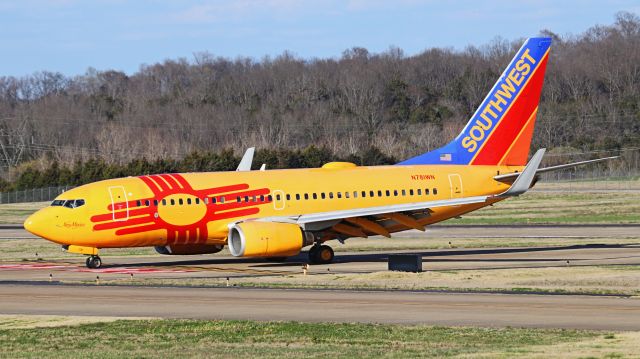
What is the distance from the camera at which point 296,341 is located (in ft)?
89.2

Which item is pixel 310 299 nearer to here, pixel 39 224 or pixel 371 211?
pixel 371 211

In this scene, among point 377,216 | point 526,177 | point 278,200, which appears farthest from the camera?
point 278,200

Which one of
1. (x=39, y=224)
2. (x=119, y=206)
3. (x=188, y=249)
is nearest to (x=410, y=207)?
(x=188, y=249)

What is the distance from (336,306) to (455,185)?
21.5 meters

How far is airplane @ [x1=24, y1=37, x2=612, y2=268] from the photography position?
48625mm

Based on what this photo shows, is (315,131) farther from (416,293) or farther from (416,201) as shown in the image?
(416,293)

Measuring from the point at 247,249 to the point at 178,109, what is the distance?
5420 inches

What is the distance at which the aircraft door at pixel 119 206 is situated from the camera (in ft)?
160

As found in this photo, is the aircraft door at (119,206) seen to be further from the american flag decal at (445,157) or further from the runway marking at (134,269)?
the american flag decal at (445,157)

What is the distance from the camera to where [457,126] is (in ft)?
522

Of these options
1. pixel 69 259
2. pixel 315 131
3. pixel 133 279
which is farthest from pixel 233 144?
pixel 133 279

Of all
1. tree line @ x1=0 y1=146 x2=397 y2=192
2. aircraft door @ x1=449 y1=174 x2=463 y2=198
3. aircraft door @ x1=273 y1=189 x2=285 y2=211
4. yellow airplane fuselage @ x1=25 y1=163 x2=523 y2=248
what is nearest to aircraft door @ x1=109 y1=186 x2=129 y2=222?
yellow airplane fuselage @ x1=25 y1=163 x2=523 y2=248

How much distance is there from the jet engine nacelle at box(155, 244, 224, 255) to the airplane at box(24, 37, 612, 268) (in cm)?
4

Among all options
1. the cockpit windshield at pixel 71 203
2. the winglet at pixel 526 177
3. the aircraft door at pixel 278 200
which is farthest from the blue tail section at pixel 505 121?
the cockpit windshield at pixel 71 203
